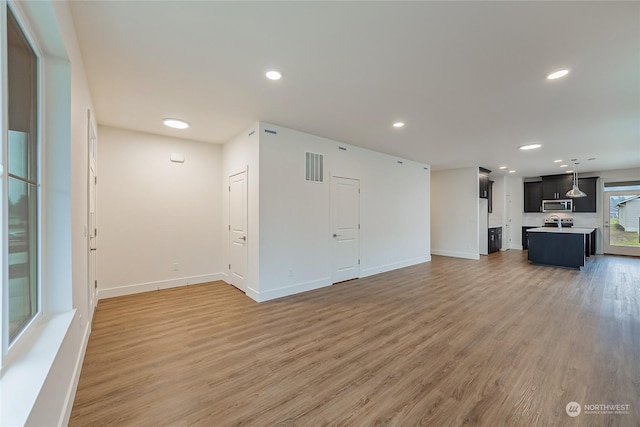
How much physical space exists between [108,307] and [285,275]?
260 cm

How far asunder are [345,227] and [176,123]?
349cm

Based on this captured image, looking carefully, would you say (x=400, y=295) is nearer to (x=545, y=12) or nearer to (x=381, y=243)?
(x=381, y=243)

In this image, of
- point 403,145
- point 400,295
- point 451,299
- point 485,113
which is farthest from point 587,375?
point 403,145

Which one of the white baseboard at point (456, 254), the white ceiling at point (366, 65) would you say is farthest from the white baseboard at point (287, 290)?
the white baseboard at point (456, 254)

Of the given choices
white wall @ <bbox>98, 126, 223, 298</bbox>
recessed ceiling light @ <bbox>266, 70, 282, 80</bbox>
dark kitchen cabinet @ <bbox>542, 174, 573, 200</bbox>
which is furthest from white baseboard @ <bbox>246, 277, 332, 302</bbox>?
dark kitchen cabinet @ <bbox>542, 174, 573, 200</bbox>

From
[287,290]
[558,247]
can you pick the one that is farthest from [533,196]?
[287,290]

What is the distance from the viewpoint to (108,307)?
3828 millimetres

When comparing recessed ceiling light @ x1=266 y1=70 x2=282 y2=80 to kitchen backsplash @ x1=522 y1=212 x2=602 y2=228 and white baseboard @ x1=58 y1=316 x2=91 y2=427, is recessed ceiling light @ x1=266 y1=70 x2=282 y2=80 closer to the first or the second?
white baseboard @ x1=58 y1=316 x2=91 y2=427

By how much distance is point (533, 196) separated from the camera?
10.0 metres

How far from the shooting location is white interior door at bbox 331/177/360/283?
5.16 meters

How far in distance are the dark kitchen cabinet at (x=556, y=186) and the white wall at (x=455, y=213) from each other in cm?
411

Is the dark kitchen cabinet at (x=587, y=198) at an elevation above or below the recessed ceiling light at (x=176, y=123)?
below

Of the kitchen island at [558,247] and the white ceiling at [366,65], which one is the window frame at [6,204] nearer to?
the white ceiling at [366,65]

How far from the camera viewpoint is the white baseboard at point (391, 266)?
229 inches
